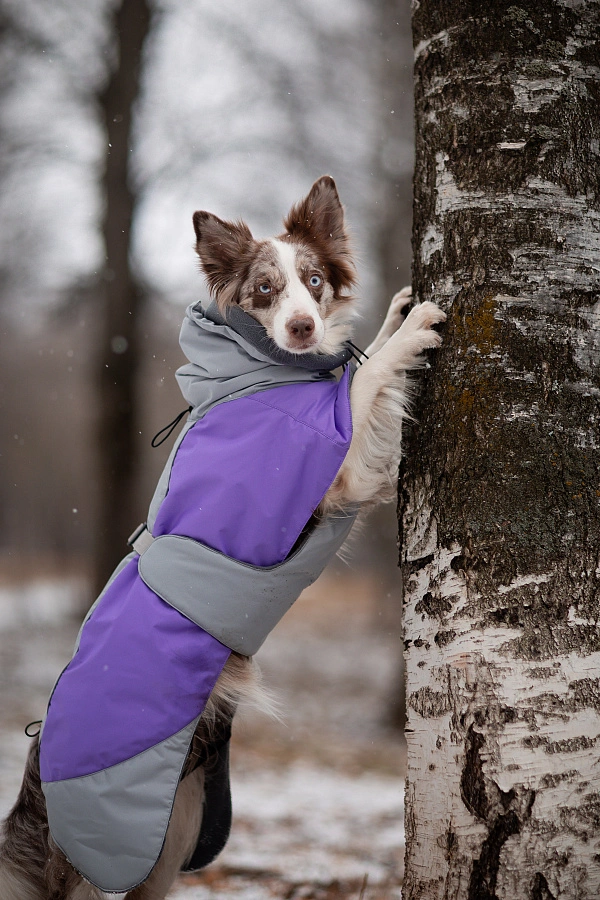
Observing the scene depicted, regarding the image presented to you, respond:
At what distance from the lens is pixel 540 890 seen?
7.43 ft

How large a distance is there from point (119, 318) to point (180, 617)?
728cm

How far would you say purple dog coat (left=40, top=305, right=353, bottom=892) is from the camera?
2.70 m

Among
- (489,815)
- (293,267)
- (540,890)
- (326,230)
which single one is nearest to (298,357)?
(293,267)

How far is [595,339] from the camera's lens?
8.23 ft

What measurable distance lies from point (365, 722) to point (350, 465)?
7902 millimetres

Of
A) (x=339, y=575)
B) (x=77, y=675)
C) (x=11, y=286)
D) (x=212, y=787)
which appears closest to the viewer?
(x=77, y=675)

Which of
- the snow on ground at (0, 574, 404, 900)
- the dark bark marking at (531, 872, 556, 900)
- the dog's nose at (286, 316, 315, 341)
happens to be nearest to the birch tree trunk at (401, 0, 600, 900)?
Result: the dark bark marking at (531, 872, 556, 900)

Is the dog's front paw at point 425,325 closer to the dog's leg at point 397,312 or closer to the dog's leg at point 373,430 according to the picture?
the dog's leg at point 373,430

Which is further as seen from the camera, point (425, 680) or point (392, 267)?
point (392, 267)

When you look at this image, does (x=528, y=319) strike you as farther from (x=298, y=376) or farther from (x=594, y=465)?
(x=298, y=376)

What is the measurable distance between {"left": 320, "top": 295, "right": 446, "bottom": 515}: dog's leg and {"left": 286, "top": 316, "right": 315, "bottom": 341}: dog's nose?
0.26m

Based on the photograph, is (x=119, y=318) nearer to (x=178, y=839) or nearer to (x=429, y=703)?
(x=178, y=839)

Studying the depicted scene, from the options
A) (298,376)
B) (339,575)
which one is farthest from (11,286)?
(339,575)

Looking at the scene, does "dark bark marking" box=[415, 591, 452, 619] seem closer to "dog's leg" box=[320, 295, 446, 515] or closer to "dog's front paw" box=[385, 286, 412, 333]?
"dog's leg" box=[320, 295, 446, 515]
